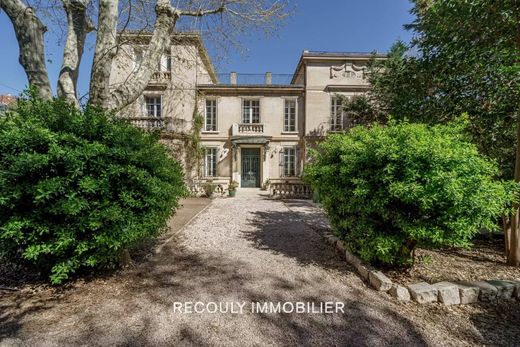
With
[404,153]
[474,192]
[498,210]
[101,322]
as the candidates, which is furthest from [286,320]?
[498,210]

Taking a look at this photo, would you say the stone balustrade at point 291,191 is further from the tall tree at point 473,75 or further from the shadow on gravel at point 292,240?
the tall tree at point 473,75

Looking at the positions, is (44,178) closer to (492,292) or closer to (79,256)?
(79,256)

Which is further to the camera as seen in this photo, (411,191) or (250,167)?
(250,167)

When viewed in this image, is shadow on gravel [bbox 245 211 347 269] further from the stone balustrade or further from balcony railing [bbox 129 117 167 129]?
balcony railing [bbox 129 117 167 129]

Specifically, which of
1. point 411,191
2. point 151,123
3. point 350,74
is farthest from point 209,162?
point 411,191

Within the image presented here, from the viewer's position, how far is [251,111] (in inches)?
587

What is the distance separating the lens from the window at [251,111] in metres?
14.9

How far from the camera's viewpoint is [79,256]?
9.67 ft

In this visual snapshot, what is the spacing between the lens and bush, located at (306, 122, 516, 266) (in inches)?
105

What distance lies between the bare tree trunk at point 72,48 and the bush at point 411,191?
529 centimetres

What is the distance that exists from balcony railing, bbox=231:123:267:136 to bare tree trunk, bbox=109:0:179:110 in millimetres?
9336

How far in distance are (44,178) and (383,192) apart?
14.3 ft

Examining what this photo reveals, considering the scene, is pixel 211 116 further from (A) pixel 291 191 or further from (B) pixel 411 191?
(B) pixel 411 191

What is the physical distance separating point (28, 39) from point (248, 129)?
437 inches
